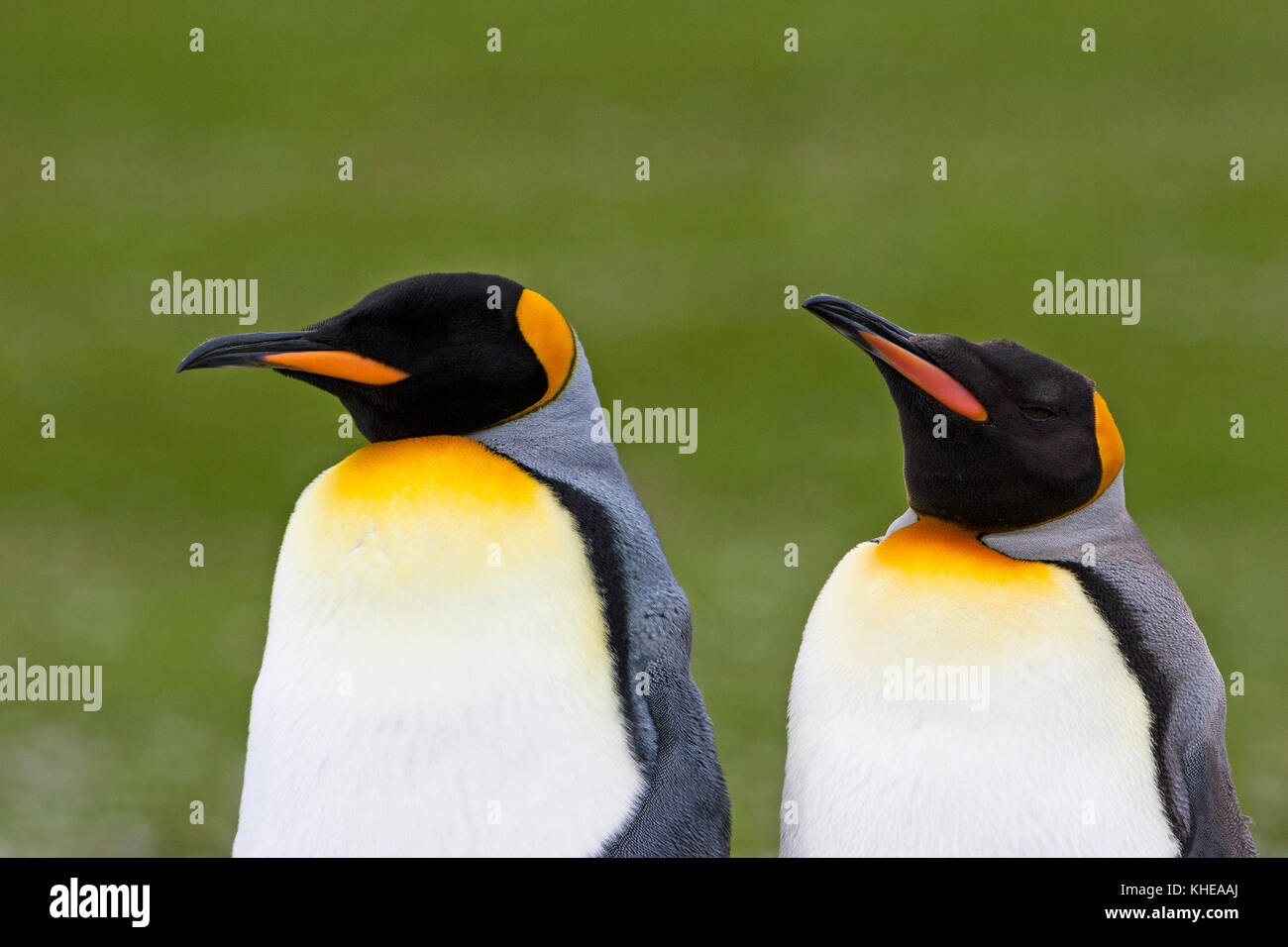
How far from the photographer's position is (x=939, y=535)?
1826 millimetres

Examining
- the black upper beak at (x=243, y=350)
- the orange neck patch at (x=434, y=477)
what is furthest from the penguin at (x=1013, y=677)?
the black upper beak at (x=243, y=350)

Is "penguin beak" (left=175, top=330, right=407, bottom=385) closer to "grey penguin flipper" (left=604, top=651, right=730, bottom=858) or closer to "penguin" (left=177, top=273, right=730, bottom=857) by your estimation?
"penguin" (left=177, top=273, right=730, bottom=857)

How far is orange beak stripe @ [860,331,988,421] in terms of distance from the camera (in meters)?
1.68

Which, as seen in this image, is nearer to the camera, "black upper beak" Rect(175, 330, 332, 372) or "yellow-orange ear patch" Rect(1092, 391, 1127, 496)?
"black upper beak" Rect(175, 330, 332, 372)

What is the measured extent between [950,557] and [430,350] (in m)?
0.60

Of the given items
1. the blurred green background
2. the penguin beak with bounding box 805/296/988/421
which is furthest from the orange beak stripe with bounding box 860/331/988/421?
the blurred green background

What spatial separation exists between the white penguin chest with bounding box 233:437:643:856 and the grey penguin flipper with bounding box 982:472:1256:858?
49 cm

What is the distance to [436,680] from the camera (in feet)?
5.51

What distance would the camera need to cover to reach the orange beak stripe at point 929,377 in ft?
5.51

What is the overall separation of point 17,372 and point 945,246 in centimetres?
499

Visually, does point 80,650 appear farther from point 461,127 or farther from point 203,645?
point 461,127

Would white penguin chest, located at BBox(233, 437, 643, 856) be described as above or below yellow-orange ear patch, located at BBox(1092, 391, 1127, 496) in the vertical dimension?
below

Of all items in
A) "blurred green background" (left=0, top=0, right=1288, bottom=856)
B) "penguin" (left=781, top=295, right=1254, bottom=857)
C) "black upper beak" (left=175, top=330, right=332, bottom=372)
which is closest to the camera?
"black upper beak" (left=175, top=330, right=332, bottom=372)

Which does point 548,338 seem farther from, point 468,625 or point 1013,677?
point 1013,677
